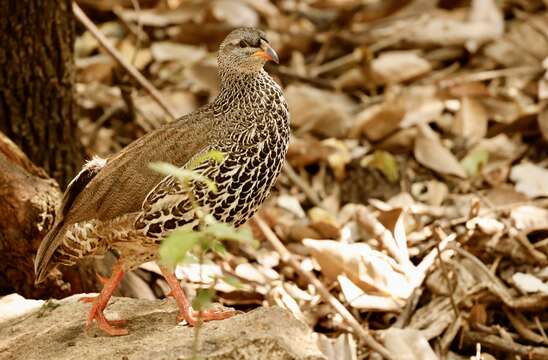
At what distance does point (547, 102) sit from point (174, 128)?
12.1 ft

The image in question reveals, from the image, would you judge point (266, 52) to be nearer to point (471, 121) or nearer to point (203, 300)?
point (203, 300)

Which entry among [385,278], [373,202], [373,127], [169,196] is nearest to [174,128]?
[169,196]

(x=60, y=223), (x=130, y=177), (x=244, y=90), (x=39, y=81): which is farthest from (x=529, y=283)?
(x=39, y=81)

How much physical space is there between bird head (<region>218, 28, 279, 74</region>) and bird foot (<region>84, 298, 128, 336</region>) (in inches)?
51.6

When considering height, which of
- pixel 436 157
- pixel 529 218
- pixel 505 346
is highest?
pixel 436 157

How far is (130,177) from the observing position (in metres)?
4.53

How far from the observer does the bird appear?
14.3 feet

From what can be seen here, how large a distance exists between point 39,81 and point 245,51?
5.23 ft

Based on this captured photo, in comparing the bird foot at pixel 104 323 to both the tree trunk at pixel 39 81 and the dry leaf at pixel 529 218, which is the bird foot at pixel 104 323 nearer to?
the tree trunk at pixel 39 81

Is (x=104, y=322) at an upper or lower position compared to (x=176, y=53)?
lower

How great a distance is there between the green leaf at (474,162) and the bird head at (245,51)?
259 cm

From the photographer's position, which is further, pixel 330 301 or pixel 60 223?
pixel 60 223

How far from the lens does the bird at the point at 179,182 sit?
4363mm

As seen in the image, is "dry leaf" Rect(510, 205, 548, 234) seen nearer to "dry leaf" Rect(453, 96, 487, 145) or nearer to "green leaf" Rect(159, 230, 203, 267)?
"dry leaf" Rect(453, 96, 487, 145)
